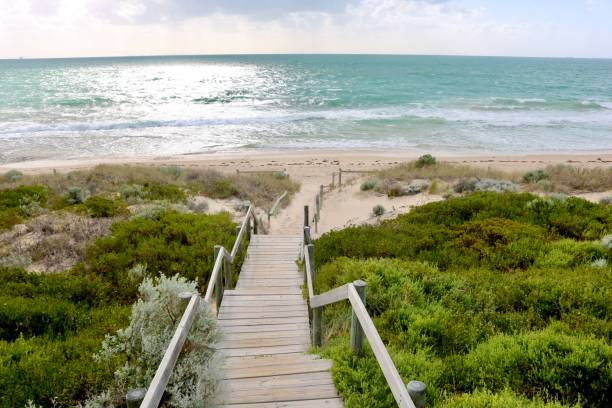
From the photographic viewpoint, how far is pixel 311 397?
13.8ft

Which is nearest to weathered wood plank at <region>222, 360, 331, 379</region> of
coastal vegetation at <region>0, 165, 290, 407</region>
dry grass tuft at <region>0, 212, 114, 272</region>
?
coastal vegetation at <region>0, 165, 290, 407</region>

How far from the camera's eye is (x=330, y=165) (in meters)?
29.2

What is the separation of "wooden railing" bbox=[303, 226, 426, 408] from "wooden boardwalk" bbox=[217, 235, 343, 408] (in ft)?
1.37

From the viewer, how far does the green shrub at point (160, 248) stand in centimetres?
878

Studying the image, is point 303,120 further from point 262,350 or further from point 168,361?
point 168,361

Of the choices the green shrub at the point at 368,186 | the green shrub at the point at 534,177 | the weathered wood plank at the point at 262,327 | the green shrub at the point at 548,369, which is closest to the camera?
the green shrub at the point at 548,369

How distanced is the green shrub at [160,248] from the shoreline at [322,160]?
16.6 metres

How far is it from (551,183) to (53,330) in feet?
64.0

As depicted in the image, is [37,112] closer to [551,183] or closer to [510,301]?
[551,183]

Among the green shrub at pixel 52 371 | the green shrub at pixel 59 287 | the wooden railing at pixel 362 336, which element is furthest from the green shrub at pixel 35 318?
the wooden railing at pixel 362 336

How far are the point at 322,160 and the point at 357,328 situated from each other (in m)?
26.7

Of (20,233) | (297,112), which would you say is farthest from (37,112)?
(20,233)

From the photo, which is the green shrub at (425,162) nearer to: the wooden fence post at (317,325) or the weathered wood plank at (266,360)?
the wooden fence post at (317,325)

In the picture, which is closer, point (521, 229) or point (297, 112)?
point (521, 229)
